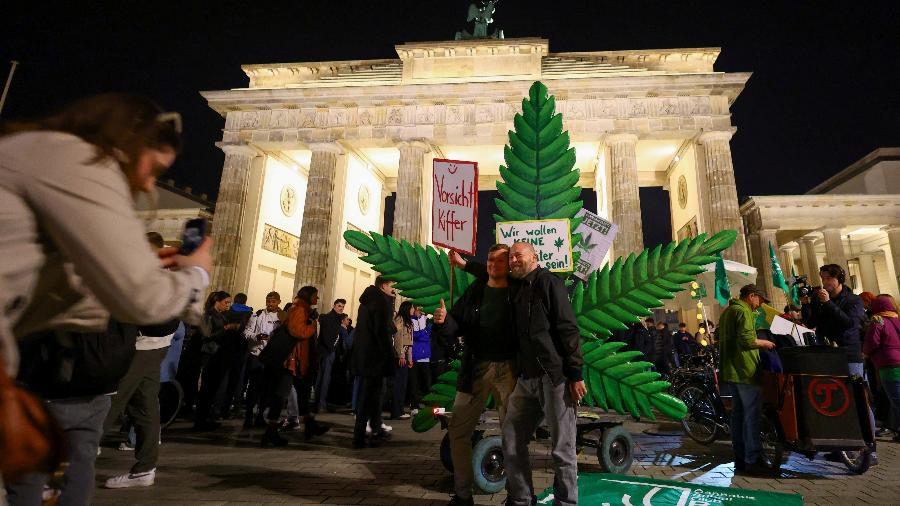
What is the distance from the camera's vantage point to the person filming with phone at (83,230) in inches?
35.7

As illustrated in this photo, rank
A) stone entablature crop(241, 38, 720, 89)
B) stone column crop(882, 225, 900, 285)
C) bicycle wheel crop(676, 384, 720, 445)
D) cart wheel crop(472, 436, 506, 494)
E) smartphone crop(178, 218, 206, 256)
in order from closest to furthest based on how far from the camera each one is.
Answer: smartphone crop(178, 218, 206, 256) → cart wheel crop(472, 436, 506, 494) → bicycle wheel crop(676, 384, 720, 445) → stone entablature crop(241, 38, 720, 89) → stone column crop(882, 225, 900, 285)

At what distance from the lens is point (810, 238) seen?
25.3 metres

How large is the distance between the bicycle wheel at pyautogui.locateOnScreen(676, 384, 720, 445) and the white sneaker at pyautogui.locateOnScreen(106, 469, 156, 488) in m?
6.15

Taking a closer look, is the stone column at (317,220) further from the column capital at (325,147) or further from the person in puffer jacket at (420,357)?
the person in puffer jacket at (420,357)

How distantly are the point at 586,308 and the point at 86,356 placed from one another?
3473mm

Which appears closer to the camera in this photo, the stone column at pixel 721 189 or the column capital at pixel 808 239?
the stone column at pixel 721 189

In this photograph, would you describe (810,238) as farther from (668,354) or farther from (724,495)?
(724,495)

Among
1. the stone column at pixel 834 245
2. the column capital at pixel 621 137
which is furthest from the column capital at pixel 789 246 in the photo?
the column capital at pixel 621 137

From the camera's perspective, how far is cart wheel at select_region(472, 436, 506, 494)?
3721 millimetres

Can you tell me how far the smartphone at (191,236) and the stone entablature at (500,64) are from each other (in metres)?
20.8

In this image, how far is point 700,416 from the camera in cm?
611

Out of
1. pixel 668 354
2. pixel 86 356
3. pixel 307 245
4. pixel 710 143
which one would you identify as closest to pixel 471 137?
pixel 307 245

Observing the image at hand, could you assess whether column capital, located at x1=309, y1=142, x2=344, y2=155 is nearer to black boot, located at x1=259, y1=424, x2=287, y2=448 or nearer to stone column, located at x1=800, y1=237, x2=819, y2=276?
black boot, located at x1=259, y1=424, x2=287, y2=448

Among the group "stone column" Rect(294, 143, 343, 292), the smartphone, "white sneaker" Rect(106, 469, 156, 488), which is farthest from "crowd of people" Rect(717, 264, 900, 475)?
"stone column" Rect(294, 143, 343, 292)
